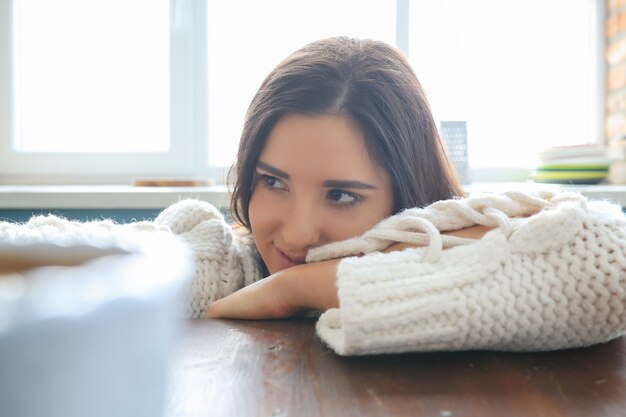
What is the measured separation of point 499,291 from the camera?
0.43 metres

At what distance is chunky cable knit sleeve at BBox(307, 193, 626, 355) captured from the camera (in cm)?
41

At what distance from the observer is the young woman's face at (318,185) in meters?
0.81

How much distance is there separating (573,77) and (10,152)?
2.07 metres

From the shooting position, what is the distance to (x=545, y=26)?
2283mm

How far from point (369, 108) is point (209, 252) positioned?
0.29 meters

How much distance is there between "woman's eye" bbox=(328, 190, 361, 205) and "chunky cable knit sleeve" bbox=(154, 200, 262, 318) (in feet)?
0.51

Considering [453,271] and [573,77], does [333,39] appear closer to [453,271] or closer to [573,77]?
[453,271]

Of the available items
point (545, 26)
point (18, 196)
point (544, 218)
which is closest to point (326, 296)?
point (544, 218)

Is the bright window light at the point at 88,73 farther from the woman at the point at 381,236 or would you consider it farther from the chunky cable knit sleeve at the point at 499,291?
the chunky cable knit sleeve at the point at 499,291

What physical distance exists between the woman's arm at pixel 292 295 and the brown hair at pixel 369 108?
30 centimetres

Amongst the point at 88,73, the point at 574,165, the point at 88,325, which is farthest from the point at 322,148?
the point at 88,73

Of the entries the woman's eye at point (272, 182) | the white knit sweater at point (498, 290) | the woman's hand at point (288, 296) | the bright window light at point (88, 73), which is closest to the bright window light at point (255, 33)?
the bright window light at point (88, 73)

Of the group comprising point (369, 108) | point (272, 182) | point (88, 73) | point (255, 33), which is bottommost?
point (272, 182)

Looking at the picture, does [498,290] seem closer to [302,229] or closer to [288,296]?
[288,296]
